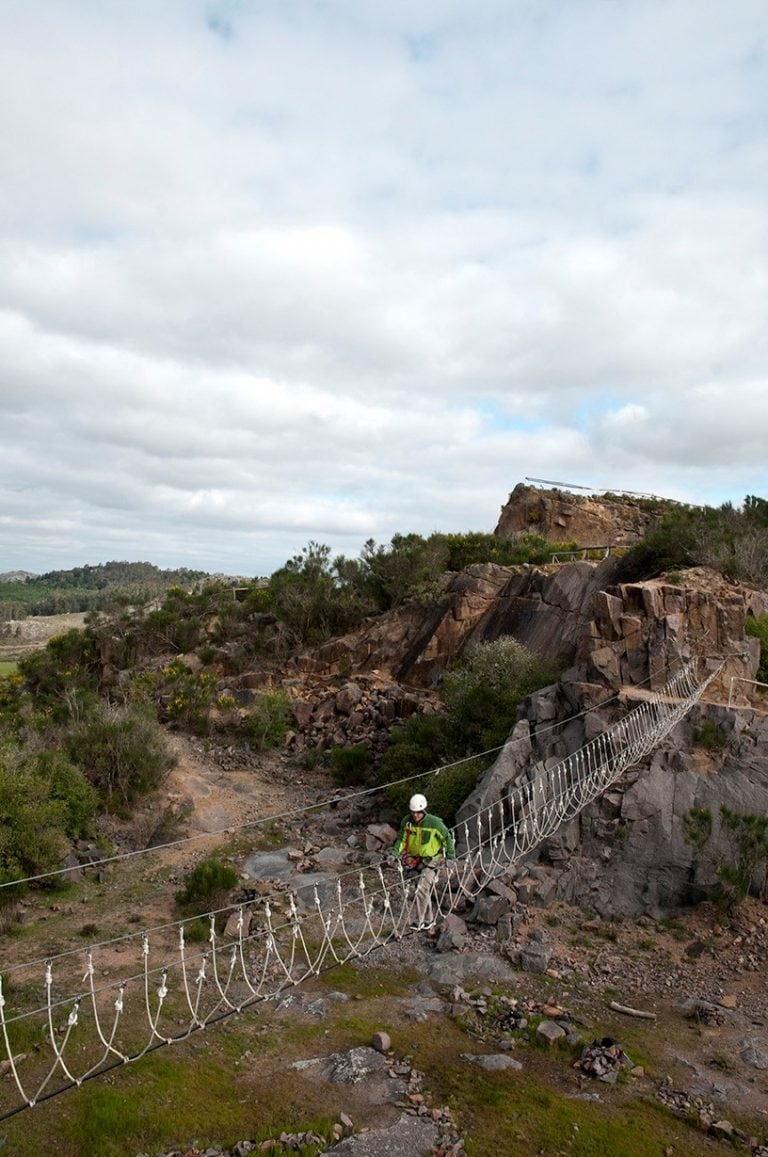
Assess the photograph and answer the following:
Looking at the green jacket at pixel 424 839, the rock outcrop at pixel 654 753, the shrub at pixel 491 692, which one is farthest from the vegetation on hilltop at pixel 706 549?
the green jacket at pixel 424 839

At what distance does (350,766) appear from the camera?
14289mm

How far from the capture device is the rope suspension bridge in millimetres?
5863

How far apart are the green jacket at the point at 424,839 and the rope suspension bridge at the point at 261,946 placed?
181 millimetres

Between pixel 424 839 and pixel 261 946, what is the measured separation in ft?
9.48

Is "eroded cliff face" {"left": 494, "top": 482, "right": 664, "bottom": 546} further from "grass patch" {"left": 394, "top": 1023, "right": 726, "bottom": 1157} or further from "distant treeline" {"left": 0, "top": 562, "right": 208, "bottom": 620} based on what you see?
"distant treeline" {"left": 0, "top": 562, "right": 208, "bottom": 620}

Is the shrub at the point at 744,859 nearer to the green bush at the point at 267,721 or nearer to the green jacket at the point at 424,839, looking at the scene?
the green jacket at the point at 424,839

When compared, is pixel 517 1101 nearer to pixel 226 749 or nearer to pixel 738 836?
pixel 738 836

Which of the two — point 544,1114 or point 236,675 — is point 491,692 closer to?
point 544,1114

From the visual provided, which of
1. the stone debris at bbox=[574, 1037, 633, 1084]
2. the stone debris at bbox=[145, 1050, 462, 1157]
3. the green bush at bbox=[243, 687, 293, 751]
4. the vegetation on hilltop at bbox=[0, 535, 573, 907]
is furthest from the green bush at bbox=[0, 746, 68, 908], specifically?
the stone debris at bbox=[574, 1037, 633, 1084]

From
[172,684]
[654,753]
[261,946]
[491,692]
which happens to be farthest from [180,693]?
[654,753]

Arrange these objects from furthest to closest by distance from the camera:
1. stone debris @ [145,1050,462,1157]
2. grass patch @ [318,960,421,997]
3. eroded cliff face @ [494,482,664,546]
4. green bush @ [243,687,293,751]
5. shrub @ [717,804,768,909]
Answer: eroded cliff face @ [494,482,664,546] < green bush @ [243,687,293,751] < shrub @ [717,804,768,909] < grass patch @ [318,960,421,997] < stone debris @ [145,1050,462,1157]

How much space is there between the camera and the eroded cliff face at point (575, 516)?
1077 inches

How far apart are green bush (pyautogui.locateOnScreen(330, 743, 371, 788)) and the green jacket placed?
7.65 meters

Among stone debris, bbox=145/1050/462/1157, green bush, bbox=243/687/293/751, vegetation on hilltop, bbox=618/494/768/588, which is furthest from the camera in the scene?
green bush, bbox=243/687/293/751
